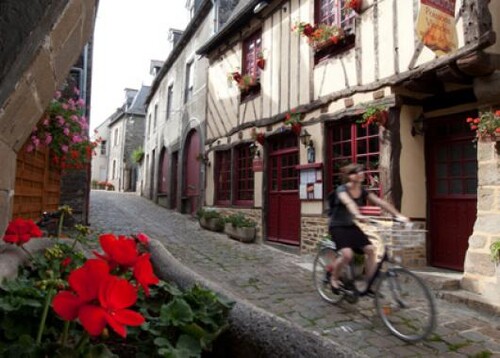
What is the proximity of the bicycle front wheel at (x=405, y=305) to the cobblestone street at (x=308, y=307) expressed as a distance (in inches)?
4.0

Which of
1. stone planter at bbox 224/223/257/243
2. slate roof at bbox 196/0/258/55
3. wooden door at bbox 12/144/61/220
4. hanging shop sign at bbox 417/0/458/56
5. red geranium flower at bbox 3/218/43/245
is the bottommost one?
stone planter at bbox 224/223/257/243

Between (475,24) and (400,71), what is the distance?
1.12 meters

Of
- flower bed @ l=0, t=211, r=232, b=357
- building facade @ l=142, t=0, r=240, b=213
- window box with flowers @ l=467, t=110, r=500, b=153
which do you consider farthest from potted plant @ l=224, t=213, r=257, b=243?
flower bed @ l=0, t=211, r=232, b=357

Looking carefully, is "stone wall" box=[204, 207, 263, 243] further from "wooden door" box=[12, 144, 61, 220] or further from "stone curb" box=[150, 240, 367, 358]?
"stone curb" box=[150, 240, 367, 358]

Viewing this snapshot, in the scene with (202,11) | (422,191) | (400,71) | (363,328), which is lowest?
(363,328)

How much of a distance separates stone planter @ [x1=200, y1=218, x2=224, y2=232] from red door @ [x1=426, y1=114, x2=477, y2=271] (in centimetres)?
516

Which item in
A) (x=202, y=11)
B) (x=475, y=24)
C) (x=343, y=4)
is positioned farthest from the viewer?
(x=202, y=11)

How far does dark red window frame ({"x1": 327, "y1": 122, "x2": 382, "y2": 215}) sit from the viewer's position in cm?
605

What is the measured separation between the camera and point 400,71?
5.55 metres

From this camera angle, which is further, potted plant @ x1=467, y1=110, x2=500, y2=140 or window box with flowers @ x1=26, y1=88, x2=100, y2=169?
potted plant @ x1=467, y1=110, x2=500, y2=140

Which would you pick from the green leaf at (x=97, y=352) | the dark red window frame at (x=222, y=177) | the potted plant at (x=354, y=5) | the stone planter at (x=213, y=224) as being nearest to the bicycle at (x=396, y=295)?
the green leaf at (x=97, y=352)

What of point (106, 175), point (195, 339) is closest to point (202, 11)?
point (195, 339)

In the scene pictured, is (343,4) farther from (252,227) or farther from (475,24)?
(252,227)

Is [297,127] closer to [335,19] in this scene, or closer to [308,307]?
[335,19]
